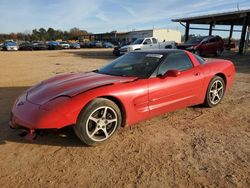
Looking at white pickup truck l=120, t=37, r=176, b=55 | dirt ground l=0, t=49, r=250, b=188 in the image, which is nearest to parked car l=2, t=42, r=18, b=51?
white pickup truck l=120, t=37, r=176, b=55

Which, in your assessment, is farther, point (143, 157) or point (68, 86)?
point (68, 86)

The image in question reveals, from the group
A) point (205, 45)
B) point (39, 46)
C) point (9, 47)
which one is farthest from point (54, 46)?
point (205, 45)

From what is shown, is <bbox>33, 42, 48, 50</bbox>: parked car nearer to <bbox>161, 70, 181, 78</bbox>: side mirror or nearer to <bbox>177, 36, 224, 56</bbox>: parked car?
<bbox>177, 36, 224, 56</bbox>: parked car

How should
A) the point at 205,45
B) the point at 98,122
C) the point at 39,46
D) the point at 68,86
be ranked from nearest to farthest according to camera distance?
the point at 98,122
the point at 68,86
the point at 205,45
the point at 39,46

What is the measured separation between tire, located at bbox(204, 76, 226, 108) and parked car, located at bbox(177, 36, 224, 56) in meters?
13.3

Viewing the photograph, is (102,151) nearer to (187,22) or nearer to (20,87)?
(20,87)

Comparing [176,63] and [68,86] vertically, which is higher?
[176,63]

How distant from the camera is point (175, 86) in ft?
14.1

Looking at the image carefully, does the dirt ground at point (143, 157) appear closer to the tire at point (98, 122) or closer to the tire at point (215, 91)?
the tire at point (98, 122)

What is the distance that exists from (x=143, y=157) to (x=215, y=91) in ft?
9.17

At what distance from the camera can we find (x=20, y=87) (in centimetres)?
745

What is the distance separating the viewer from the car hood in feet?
11.5

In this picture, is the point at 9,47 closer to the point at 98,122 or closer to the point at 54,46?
the point at 54,46

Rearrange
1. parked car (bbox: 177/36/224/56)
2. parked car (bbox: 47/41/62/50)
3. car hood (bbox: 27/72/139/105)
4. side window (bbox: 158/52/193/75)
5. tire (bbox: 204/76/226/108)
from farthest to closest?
parked car (bbox: 47/41/62/50) < parked car (bbox: 177/36/224/56) < tire (bbox: 204/76/226/108) < side window (bbox: 158/52/193/75) < car hood (bbox: 27/72/139/105)
